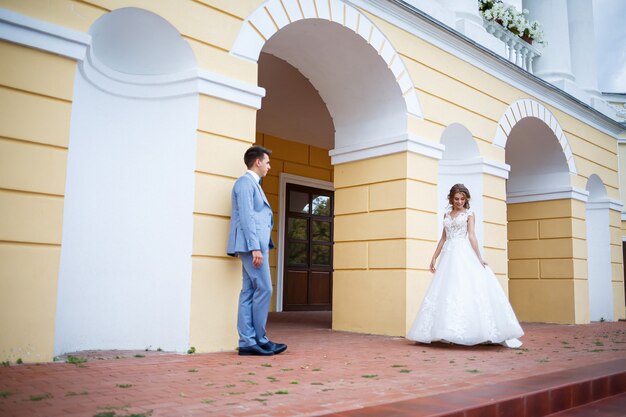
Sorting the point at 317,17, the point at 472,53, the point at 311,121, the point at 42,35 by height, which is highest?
the point at 472,53

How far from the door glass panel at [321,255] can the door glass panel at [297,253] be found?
0.26 meters

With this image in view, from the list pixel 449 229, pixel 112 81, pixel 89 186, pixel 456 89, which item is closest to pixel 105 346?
pixel 89 186

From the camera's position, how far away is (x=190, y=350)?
4.98 metres

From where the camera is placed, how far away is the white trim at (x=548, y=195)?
36.9ft

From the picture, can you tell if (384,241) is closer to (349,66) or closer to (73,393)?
(349,66)

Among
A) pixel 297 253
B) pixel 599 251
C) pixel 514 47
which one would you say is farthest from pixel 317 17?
pixel 599 251

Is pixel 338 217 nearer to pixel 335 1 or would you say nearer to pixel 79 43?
pixel 335 1

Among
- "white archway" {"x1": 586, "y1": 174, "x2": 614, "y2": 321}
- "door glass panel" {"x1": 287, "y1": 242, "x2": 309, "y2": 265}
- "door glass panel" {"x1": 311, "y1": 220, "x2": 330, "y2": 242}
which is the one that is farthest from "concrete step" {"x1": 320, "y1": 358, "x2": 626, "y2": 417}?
"white archway" {"x1": 586, "y1": 174, "x2": 614, "y2": 321}

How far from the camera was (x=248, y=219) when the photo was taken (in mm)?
4969

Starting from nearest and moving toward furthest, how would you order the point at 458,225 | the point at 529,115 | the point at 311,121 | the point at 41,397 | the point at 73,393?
1. the point at 41,397
2. the point at 73,393
3. the point at 458,225
4. the point at 529,115
5. the point at 311,121

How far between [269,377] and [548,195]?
9248 mm

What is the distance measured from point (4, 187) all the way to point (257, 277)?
212 cm

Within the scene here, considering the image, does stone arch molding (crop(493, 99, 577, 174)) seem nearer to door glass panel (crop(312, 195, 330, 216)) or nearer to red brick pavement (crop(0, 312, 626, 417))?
red brick pavement (crop(0, 312, 626, 417))

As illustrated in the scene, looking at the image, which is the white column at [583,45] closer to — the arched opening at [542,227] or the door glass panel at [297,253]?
the arched opening at [542,227]
